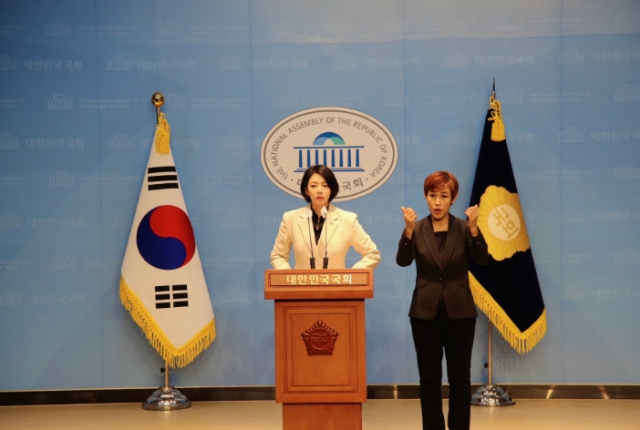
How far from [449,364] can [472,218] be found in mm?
759

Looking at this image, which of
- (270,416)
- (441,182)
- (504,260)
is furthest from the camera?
(504,260)

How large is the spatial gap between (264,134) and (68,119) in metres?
1.46

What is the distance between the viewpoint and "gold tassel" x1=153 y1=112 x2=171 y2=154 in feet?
18.1

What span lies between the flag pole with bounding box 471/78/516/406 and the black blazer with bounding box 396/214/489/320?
178cm

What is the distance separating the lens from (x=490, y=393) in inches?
213

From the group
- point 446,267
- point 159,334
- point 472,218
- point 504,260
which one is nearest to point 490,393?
point 504,260

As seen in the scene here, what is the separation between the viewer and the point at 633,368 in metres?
5.57

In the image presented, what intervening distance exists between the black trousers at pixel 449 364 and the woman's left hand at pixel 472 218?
39 centimetres

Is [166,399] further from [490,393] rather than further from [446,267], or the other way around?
[446,267]

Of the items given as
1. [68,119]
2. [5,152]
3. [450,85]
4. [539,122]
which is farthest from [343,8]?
[5,152]

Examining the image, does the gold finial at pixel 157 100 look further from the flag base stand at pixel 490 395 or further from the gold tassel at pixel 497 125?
the flag base stand at pixel 490 395

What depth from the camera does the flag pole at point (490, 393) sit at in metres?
5.38

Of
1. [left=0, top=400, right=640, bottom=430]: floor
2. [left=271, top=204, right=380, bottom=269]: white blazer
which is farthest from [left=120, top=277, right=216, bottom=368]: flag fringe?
[left=271, top=204, right=380, bottom=269]: white blazer

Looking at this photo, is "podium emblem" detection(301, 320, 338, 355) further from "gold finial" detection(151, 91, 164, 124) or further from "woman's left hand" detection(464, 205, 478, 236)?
"gold finial" detection(151, 91, 164, 124)
